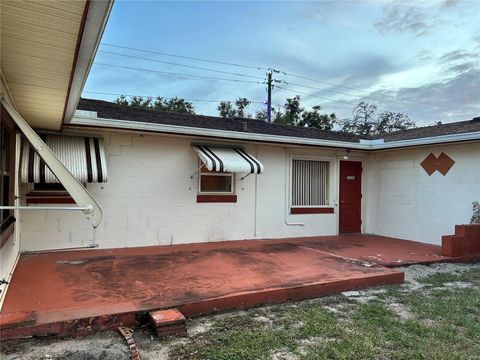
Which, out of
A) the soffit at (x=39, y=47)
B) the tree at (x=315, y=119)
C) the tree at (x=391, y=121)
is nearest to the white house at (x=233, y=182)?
the soffit at (x=39, y=47)

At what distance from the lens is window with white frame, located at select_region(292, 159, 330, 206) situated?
1012 centimetres

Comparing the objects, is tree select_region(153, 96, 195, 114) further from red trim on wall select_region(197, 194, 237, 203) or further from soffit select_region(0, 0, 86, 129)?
soffit select_region(0, 0, 86, 129)

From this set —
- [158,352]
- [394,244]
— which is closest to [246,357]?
[158,352]

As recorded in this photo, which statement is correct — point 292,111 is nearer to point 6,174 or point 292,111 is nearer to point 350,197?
point 350,197

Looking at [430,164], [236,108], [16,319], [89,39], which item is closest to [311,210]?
[430,164]

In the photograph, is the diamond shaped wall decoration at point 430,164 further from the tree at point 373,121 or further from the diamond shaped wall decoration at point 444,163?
the tree at point 373,121

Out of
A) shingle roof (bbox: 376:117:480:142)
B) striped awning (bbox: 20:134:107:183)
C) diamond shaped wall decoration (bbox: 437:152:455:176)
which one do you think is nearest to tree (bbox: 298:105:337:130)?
shingle roof (bbox: 376:117:480:142)

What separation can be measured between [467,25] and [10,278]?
37.7 ft

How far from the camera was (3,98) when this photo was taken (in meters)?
3.87

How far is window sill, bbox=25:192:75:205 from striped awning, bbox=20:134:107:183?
0.75 meters

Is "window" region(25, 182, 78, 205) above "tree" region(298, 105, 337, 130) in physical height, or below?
below

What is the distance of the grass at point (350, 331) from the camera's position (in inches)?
134

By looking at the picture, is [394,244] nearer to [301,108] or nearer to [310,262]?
[310,262]

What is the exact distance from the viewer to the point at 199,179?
862 centimetres
